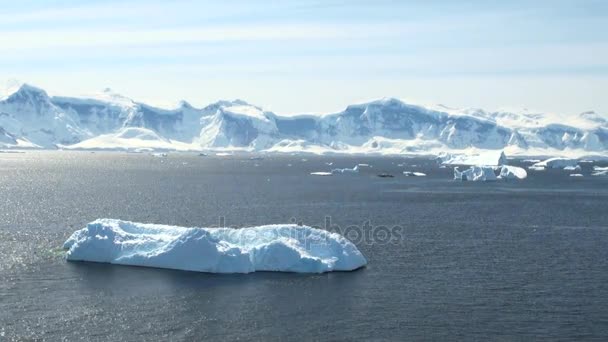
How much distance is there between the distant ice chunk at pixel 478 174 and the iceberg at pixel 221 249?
106284 mm

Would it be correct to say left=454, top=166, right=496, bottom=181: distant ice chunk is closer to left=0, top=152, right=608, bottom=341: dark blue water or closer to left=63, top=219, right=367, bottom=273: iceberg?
left=0, top=152, right=608, bottom=341: dark blue water

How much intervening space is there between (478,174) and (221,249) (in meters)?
114

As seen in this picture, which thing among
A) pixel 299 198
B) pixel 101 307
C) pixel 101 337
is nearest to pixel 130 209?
pixel 299 198

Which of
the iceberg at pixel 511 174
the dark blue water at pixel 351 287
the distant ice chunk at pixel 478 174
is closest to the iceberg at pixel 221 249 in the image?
the dark blue water at pixel 351 287

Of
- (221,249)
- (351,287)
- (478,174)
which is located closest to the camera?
(351,287)

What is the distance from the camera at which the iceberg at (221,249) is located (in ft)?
A: 162

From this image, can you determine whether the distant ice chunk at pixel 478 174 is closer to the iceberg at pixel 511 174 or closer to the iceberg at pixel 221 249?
the iceberg at pixel 511 174

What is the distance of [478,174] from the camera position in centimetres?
15462

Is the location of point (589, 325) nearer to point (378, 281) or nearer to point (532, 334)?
point (532, 334)

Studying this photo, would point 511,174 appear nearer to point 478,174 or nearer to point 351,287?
point 478,174

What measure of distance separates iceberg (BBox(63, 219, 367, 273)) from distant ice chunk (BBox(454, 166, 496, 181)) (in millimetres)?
106284

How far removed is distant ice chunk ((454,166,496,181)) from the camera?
152 meters

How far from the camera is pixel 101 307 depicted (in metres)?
40.4

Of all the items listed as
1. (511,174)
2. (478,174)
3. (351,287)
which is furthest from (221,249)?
(511,174)
